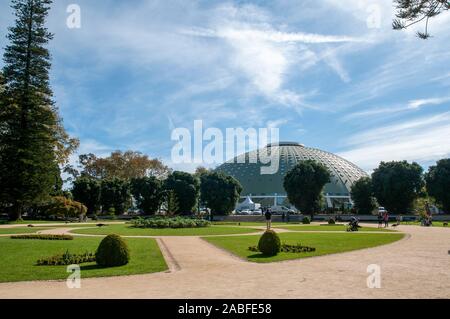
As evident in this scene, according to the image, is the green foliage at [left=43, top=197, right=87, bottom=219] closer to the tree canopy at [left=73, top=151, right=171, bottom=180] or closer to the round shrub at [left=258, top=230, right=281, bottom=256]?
the tree canopy at [left=73, top=151, right=171, bottom=180]

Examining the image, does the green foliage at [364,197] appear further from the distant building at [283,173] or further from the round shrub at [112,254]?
the round shrub at [112,254]

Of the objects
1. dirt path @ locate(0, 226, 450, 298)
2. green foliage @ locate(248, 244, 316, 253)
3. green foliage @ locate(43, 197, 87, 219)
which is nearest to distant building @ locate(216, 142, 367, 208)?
green foliage @ locate(43, 197, 87, 219)

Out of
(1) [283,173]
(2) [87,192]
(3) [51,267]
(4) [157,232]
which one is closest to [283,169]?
(1) [283,173]

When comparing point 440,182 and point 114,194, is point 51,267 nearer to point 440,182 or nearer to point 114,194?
point 114,194

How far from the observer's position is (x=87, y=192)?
73.8 metres

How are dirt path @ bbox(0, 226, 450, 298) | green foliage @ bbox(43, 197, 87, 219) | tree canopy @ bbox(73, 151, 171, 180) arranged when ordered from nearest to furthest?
dirt path @ bbox(0, 226, 450, 298) → green foliage @ bbox(43, 197, 87, 219) → tree canopy @ bbox(73, 151, 171, 180)

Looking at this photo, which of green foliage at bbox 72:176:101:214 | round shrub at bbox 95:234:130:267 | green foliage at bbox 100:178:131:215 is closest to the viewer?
round shrub at bbox 95:234:130:267

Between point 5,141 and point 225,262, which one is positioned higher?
point 5,141

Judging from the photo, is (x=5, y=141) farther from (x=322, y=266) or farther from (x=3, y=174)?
(x=322, y=266)

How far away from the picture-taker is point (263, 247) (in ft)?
60.7

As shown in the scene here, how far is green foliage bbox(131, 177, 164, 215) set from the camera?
76750 millimetres

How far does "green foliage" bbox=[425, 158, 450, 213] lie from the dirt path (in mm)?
53872
